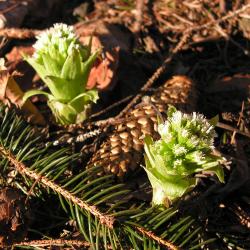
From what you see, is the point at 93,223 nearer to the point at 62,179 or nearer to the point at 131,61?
the point at 62,179

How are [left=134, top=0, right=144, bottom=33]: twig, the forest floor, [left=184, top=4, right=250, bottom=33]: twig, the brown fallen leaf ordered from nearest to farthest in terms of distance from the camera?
the forest floor
the brown fallen leaf
[left=184, top=4, right=250, bottom=33]: twig
[left=134, top=0, right=144, bottom=33]: twig

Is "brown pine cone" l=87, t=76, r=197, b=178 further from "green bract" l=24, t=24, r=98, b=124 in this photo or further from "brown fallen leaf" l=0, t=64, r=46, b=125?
"brown fallen leaf" l=0, t=64, r=46, b=125

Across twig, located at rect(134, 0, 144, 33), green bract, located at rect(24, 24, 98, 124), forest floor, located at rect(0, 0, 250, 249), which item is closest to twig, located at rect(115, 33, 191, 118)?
forest floor, located at rect(0, 0, 250, 249)

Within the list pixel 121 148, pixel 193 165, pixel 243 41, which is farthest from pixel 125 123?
pixel 243 41

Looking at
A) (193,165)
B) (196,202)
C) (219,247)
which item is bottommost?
(219,247)

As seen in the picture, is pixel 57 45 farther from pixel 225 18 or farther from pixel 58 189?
pixel 225 18

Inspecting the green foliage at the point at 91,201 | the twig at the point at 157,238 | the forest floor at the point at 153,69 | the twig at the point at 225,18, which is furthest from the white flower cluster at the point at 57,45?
the twig at the point at 225,18
